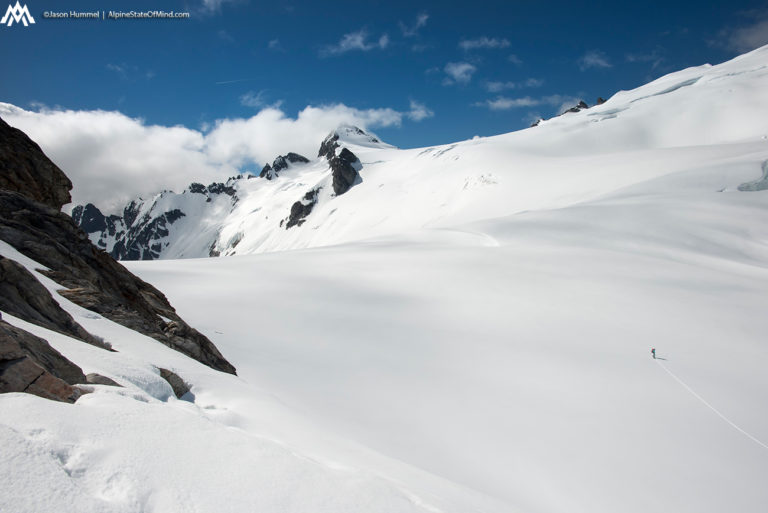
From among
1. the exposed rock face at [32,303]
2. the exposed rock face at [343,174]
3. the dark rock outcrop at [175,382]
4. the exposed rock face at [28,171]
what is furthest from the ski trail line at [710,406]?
the exposed rock face at [343,174]

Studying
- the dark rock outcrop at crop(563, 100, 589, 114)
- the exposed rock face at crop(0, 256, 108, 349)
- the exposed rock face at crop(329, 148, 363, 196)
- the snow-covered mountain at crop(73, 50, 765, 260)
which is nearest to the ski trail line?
the exposed rock face at crop(0, 256, 108, 349)

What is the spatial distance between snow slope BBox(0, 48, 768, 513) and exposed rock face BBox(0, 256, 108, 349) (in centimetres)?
47

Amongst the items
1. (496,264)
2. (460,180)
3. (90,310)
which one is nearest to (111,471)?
(90,310)

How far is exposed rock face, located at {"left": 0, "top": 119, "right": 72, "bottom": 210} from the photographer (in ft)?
41.1

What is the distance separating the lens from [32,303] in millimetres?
6262

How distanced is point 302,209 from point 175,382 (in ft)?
391

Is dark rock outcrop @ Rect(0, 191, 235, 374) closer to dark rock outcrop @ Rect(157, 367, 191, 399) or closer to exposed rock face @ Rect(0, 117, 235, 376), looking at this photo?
exposed rock face @ Rect(0, 117, 235, 376)

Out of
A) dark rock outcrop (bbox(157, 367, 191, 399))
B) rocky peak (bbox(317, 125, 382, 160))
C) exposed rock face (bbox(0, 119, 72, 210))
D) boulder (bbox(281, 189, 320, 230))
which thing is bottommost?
dark rock outcrop (bbox(157, 367, 191, 399))

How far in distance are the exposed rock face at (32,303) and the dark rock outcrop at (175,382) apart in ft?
5.03

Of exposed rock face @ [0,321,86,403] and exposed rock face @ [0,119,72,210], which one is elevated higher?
exposed rock face @ [0,119,72,210]

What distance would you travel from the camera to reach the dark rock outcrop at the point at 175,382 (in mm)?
5648

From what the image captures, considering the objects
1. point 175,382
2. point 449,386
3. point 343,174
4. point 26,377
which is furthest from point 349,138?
point 26,377

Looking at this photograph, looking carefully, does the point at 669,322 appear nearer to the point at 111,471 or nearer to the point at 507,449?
the point at 507,449

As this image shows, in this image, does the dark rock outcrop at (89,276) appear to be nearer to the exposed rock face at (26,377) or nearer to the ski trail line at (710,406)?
the exposed rock face at (26,377)
